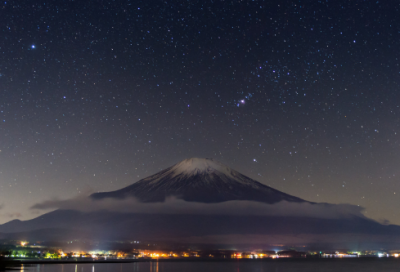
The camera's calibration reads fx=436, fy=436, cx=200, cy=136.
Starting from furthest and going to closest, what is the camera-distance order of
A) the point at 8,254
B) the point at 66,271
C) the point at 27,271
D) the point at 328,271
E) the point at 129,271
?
1. the point at 8,254
2. the point at 328,271
3. the point at 129,271
4. the point at 66,271
5. the point at 27,271

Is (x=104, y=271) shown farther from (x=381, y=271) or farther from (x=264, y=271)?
(x=381, y=271)

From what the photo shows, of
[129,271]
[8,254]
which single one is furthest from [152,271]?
[8,254]

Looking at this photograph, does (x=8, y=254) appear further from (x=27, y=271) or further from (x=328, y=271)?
(x=328, y=271)

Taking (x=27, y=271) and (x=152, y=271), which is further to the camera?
(x=152, y=271)

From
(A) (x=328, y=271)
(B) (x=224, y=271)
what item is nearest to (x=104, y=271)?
(B) (x=224, y=271)

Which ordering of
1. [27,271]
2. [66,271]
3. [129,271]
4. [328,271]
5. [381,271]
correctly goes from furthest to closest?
[381,271] < [328,271] < [129,271] < [66,271] < [27,271]

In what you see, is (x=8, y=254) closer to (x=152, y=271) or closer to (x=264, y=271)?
(x=152, y=271)

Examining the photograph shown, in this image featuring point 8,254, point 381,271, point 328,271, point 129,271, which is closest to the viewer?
point 129,271

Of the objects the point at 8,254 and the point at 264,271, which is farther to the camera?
the point at 8,254
